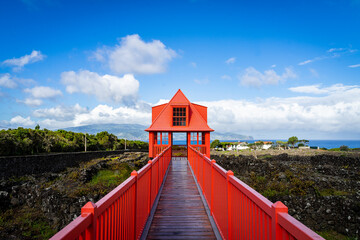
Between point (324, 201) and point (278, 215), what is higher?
point (278, 215)

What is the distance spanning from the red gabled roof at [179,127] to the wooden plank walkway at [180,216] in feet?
32.8

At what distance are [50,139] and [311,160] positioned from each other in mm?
27438

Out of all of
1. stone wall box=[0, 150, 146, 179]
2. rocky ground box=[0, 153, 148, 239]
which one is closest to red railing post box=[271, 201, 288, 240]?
rocky ground box=[0, 153, 148, 239]

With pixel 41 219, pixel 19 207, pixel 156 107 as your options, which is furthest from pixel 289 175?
pixel 19 207

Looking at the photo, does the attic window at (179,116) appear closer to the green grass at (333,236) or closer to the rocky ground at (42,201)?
the rocky ground at (42,201)

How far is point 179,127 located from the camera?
1853 cm

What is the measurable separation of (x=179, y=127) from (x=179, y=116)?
3.30ft

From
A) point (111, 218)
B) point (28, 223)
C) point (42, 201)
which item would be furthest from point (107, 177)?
point (111, 218)

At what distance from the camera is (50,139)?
23734mm

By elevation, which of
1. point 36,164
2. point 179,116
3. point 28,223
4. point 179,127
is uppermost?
point 179,116

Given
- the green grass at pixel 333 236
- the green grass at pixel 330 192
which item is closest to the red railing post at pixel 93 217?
the green grass at pixel 333 236

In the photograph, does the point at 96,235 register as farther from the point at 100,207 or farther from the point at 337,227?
the point at 337,227

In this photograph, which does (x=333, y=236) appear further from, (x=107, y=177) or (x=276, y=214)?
(x=107, y=177)

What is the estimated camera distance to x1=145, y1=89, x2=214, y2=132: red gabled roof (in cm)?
1836
